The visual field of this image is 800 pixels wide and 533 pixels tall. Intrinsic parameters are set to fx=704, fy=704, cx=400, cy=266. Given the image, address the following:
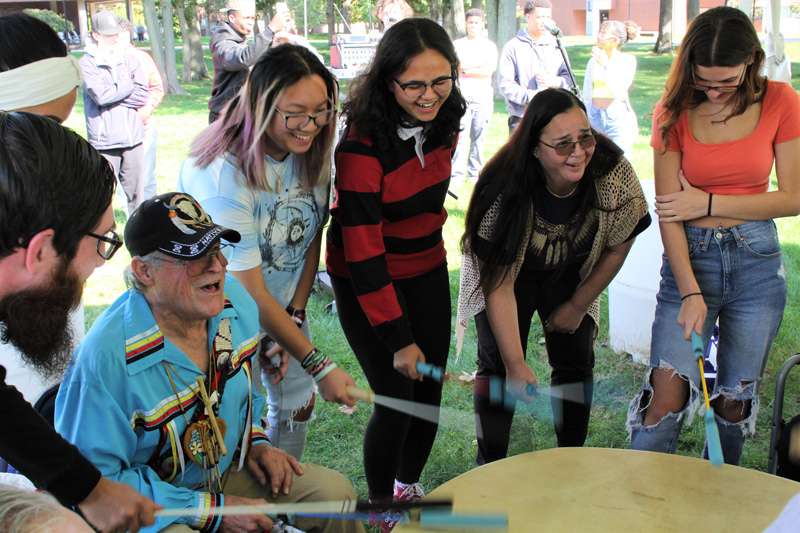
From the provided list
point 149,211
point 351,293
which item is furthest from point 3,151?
point 351,293

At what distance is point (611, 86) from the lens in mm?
7465

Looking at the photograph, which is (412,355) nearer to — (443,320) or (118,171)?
(443,320)

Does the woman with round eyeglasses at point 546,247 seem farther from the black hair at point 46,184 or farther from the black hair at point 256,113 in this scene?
the black hair at point 46,184

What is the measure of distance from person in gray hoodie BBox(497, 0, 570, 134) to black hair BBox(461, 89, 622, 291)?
5.16m

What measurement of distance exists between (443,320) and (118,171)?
4380 millimetres

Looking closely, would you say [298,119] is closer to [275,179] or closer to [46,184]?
[275,179]

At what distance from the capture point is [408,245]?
2584mm

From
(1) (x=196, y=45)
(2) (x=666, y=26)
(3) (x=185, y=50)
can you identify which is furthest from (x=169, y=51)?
(2) (x=666, y=26)

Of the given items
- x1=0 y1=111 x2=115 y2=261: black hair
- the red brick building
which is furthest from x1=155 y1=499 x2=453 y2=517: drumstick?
the red brick building

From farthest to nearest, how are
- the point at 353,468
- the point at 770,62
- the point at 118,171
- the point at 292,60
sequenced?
the point at 118,171
the point at 770,62
the point at 353,468
the point at 292,60

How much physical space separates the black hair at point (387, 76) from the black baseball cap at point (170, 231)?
0.68 metres

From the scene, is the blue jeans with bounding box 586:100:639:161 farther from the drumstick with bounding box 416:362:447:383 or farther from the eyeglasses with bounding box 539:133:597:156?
the drumstick with bounding box 416:362:447:383

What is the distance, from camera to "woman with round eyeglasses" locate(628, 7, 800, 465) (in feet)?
8.27

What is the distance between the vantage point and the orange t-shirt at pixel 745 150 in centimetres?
252
